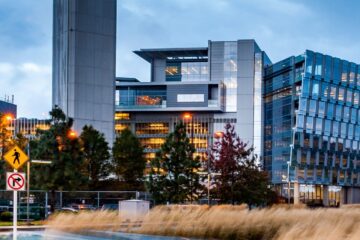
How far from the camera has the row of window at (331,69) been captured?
109m

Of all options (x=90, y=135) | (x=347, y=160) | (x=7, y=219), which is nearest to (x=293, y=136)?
(x=347, y=160)

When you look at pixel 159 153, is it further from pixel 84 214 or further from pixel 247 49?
pixel 247 49

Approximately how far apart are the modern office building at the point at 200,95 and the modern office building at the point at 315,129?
6690 mm

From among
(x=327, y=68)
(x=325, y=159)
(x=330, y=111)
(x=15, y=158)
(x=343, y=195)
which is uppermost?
(x=327, y=68)

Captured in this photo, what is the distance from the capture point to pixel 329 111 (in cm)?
11338

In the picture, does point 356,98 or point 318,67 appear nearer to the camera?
point 318,67

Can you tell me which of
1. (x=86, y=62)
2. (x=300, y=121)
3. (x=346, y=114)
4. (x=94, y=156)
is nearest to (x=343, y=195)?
(x=346, y=114)

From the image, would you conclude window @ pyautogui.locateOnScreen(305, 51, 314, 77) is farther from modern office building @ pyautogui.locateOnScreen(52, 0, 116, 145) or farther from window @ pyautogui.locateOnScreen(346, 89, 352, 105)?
modern office building @ pyautogui.locateOnScreen(52, 0, 116, 145)

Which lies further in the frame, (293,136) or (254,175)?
(293,136)

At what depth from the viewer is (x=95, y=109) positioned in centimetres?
10231

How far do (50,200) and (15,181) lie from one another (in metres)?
29.6

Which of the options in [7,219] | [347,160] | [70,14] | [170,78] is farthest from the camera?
[170,78]

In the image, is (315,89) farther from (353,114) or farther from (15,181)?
(15,181)

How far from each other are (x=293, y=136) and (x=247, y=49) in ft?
88.8
